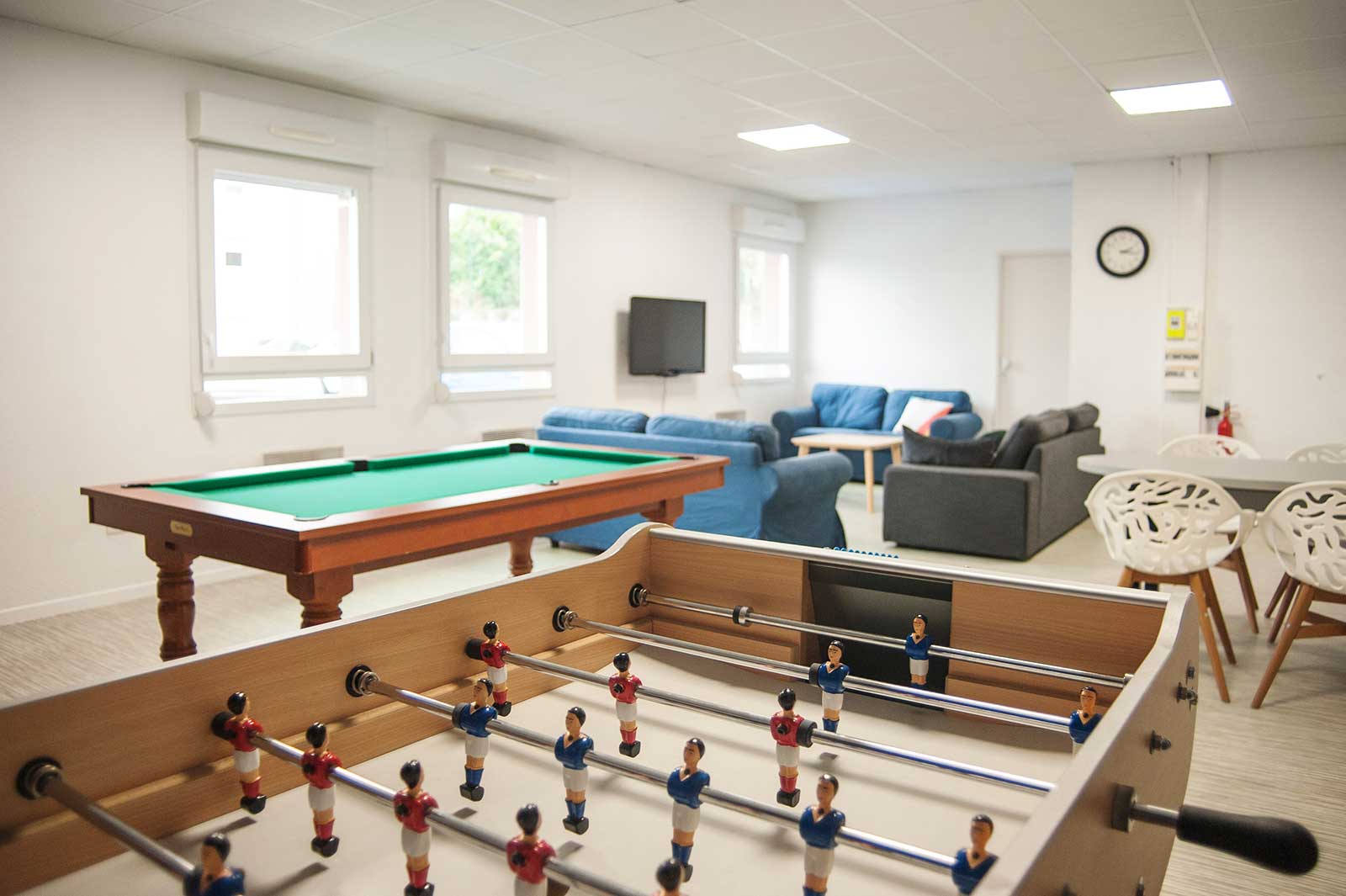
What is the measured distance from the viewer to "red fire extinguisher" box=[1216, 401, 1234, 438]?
712 cm

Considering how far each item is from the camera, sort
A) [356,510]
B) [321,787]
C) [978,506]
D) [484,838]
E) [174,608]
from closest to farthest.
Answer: [484,838] → [321,787] → [356,510] → [174,608] → [978,506]

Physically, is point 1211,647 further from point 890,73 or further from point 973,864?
point 890,73

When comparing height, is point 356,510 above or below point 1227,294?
below

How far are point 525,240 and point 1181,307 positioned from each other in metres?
4.95

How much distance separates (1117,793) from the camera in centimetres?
99

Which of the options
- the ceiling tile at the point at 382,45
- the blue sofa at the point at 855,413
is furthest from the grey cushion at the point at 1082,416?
the ceiling tile at the point at 382,45

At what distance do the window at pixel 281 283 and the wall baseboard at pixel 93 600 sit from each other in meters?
0.87

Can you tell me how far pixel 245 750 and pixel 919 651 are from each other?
99 centimetres

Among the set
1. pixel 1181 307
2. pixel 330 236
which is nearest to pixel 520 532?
pixel 330 236

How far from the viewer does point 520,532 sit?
10.0ft

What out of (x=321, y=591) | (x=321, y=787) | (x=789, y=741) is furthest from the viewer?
(x=321, y=591)

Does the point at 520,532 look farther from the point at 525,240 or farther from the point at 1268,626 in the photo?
the point at 525,240

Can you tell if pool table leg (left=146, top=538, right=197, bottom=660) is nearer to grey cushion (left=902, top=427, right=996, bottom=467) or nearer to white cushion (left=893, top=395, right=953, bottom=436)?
grey cushion (left=902, top=427, right=996, bottom=467)

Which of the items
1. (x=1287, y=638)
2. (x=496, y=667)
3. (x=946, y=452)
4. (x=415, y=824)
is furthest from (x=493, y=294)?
(x=415, y=824)
